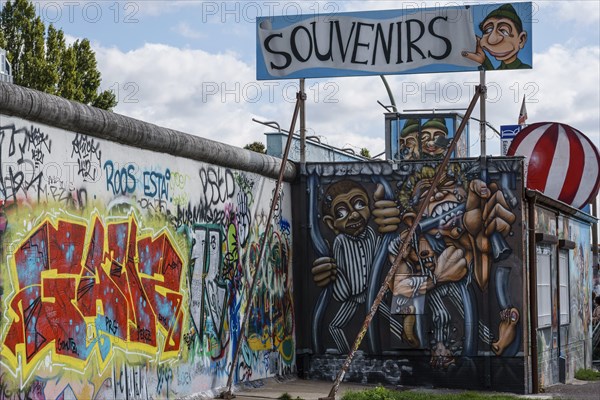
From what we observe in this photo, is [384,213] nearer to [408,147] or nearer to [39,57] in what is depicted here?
[408,147]

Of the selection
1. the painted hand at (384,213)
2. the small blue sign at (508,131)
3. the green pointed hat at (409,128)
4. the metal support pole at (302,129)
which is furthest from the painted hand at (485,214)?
the small blue sign at (508,131)

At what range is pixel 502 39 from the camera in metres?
17.2

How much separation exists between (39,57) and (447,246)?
35.3m

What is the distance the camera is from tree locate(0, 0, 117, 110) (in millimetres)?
48281

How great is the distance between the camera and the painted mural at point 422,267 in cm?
1669

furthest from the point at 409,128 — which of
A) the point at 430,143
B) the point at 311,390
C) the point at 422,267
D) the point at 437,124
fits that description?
the point at 311,390

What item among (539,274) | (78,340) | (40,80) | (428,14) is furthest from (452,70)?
(40,80)

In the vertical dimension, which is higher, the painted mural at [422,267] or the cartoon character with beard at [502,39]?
the cartoon character with beard at [502,39]

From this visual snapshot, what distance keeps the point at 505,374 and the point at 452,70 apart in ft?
14.8

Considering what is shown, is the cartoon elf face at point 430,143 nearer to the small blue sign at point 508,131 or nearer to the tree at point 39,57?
the small blue sign at point 508,131

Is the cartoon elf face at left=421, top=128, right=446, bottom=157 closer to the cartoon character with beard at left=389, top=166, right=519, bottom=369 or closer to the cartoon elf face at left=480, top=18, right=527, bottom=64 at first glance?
the cartoon character with beard at left=389, top=166, right=519, bottom=369

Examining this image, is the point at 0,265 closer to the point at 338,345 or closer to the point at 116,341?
the point at 116,341

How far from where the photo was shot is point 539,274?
18.2 metres

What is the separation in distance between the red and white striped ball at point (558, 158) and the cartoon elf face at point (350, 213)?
13.7 ft
